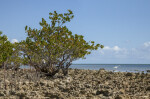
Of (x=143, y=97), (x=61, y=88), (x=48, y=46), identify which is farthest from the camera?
(x=48, y=46)

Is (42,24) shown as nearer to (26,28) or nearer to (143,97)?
(26,28)

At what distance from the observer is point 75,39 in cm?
1044

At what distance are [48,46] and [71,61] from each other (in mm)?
1504

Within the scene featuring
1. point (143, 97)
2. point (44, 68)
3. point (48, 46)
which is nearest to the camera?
point (143, 97)

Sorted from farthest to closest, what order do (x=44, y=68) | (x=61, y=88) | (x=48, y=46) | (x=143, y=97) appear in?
(x=44, y=68), (x=48, y=46), (x=61, y=88), (x=143, y=97)

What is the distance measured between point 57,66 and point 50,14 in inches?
101

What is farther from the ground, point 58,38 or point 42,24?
point 42,24

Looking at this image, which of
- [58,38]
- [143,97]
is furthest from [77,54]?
[143,97]

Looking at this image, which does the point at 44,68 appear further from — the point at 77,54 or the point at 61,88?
the point at 61,88

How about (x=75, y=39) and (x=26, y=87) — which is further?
(x=75, y=39)

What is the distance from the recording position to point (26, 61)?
11195mm

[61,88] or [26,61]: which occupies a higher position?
[26,61]

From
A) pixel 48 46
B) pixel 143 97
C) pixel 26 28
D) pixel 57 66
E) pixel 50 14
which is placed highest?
pixel 50 14

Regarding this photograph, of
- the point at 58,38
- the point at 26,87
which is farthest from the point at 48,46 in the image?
the point at 26,87
